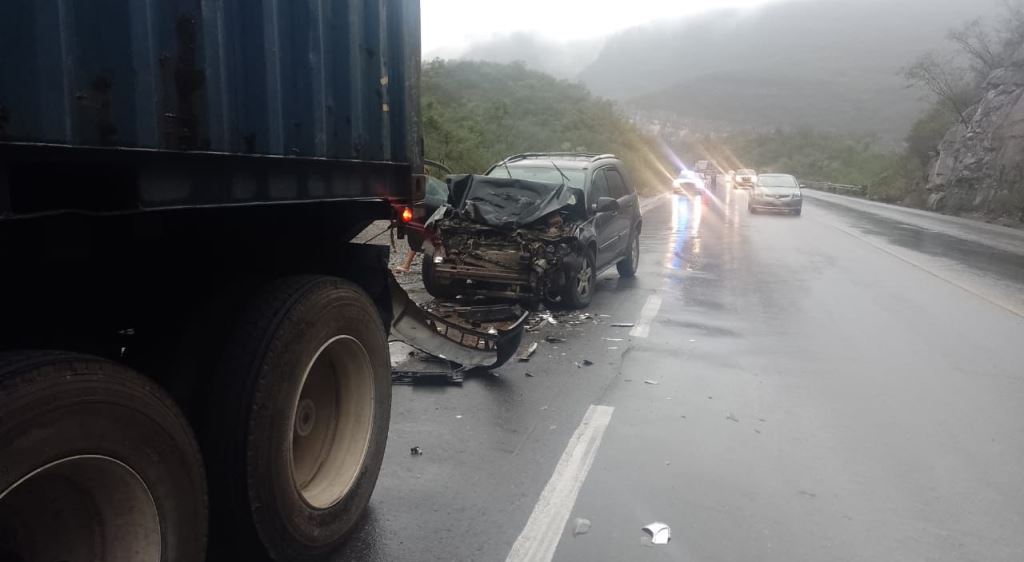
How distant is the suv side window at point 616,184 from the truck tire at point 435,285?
10.6 ft

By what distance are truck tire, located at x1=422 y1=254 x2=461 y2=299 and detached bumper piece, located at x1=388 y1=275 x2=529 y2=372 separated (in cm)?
239

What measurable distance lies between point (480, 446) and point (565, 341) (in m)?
3.07

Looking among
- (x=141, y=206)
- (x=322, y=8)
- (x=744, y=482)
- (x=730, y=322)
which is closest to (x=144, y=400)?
(x=141, y=206)

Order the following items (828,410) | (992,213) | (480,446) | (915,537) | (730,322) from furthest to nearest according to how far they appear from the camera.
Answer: (992,213)
(730,322)
(828,410)
(480,446)
(915,537)

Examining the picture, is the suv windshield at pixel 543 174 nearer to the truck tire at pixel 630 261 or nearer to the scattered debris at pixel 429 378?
the truck tire at pixel 630 261

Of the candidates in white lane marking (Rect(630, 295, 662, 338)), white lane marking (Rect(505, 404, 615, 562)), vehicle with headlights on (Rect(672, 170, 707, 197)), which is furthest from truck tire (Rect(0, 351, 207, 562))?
vehicle with headlights on (Rect(672, 170, 707, 197))

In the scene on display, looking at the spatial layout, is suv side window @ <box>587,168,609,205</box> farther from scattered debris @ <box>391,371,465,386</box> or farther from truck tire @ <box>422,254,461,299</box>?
scattered debris @ <box>391,371,465,386</box>

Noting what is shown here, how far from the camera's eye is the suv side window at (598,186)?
33.4 ft

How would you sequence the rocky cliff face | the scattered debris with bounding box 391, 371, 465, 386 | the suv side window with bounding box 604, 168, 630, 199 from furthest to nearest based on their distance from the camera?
the rocky cliff face, the suv side window with bounding box 604, 168, 630, 199, the scattered debris with bounding box 391, 371, 465, 386

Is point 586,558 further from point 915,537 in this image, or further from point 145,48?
point 145,48

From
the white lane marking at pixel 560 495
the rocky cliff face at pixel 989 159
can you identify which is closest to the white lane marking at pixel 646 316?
the white lane marking at pixel 560 495

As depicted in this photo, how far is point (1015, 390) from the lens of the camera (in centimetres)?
640

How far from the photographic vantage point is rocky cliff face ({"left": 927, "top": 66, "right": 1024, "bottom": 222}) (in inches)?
1236

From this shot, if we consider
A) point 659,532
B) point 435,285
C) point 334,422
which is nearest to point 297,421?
point 334,422
